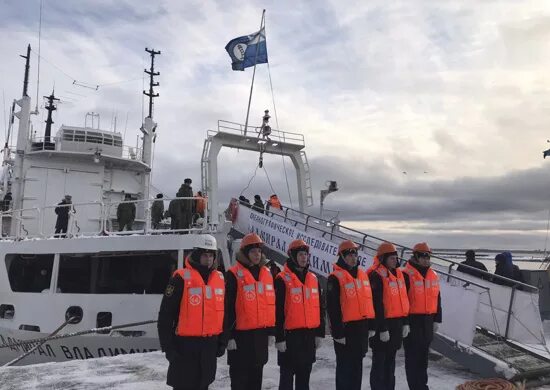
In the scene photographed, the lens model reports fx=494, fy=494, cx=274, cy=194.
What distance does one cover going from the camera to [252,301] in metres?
4.24

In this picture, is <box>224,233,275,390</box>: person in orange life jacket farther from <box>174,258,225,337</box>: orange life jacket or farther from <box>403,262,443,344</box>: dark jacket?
Result: <box>403,262,443,344</box>: dark jacket

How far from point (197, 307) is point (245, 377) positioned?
2.95 feet

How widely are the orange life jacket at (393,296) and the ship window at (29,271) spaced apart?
330 inches

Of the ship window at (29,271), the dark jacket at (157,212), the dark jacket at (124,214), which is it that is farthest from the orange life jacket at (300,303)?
the ship window at (29,271)

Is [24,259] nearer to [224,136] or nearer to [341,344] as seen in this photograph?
[224,136]

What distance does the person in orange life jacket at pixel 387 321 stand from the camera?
15.9 ft

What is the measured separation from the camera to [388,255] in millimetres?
5160

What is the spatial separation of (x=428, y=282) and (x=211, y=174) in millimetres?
6711

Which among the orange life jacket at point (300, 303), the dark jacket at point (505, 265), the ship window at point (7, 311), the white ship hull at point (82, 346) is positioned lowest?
the white ship hull at point (82, 346)

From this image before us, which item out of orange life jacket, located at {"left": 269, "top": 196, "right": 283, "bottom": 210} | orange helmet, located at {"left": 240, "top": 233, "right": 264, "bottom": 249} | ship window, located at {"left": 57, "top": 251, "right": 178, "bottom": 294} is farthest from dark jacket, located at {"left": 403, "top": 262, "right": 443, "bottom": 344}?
orange life jacket, located at {"left": 269, "top": 196, "right": 283, "bottom": 210}

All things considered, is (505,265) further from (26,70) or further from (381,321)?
(26,70)

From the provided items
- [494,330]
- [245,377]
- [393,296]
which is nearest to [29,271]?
[245,377]

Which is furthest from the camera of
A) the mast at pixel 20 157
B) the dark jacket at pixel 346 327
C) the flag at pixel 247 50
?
the mast at pixel 20 157

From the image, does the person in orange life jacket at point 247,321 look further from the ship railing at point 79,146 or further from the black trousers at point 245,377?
the ship railing at point 79,146
